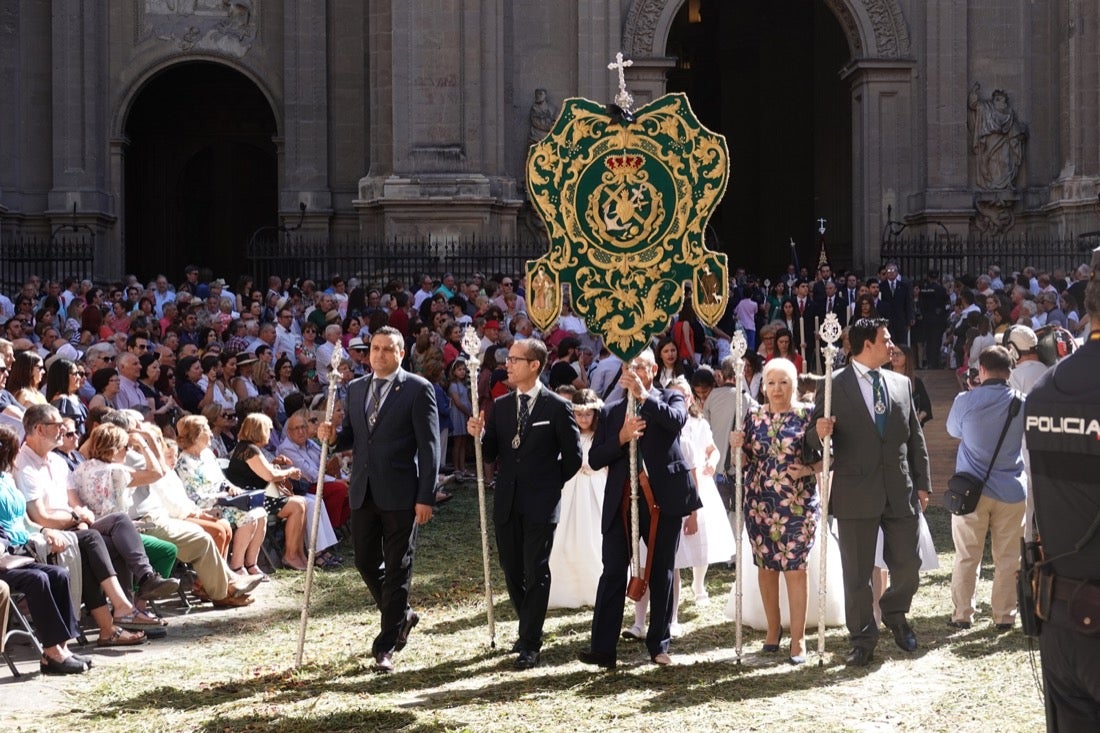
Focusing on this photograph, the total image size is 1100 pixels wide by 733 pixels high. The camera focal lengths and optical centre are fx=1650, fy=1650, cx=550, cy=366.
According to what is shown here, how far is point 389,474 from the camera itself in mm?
9438

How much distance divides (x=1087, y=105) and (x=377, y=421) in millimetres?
21670

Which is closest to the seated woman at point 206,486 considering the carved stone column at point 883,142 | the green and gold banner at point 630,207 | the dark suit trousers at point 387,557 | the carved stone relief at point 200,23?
the dark suit trousers at point 387,557

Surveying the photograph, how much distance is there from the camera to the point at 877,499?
30.9ft

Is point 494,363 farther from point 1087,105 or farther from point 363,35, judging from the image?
point 1087,105

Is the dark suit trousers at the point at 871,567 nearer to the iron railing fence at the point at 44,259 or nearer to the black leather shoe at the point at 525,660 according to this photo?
the black leather shoe at the point at 525,660

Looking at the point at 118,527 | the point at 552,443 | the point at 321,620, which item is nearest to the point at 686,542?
the point at 552,443

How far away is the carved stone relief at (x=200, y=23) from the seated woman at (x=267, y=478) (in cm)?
1689

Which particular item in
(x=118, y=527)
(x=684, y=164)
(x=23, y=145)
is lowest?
(x=118, y=527)

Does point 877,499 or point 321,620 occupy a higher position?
point 877,499

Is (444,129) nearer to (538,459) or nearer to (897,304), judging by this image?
(897,304)

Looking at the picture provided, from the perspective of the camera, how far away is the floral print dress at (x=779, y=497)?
9.52 m

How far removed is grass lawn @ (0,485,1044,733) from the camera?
8266 millimetres

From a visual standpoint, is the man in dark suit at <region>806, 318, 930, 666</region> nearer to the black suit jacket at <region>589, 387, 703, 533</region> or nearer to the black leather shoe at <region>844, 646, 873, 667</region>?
the black leather shoe at <region>844, 646, 873, 667</region>

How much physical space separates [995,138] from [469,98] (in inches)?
360
